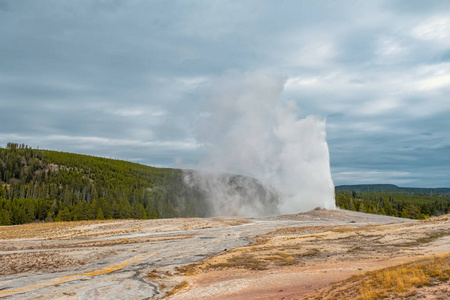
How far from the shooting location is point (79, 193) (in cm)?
13988

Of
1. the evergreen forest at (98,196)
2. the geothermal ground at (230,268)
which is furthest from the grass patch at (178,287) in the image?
the evergreen forest at (98,196)

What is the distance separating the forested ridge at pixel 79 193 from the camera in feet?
332

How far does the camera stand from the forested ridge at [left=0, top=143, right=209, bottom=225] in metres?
101

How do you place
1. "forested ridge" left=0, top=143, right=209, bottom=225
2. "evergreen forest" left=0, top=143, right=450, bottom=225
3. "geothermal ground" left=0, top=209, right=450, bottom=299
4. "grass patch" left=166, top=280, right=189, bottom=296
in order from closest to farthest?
"geothermal ground" left=0, top=209, right=450, bottom=299
"grass patch" left=166, top=280, right=189, bottom=296
"forested ridge" left=0, top=143, right=209, bottom=225
"evergreen forest" left=0, top=143, right=450, bottom=225

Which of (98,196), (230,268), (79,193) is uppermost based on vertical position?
(79,193)

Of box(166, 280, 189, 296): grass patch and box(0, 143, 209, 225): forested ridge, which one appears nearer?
box(166, 280, 189, 296): grass patch

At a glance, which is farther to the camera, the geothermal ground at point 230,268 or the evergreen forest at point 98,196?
the evergreen forest at point 98,196

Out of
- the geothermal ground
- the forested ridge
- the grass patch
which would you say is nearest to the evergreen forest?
the forested ridge

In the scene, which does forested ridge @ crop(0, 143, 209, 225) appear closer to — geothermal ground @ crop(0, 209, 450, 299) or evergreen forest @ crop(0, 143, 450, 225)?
evergreen forest @ crop(0, 143, 450, 225)

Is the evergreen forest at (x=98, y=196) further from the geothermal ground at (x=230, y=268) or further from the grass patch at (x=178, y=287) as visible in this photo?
the grass patch at (x=178, y=287)

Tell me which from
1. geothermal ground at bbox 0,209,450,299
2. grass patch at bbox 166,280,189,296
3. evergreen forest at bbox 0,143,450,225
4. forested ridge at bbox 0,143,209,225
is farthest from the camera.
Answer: evergreen forest at bbox 0,143,450,225

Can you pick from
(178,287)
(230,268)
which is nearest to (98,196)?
(230,268)

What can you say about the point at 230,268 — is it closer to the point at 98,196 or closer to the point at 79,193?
the point at 98,196

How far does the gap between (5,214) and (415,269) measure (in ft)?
330
